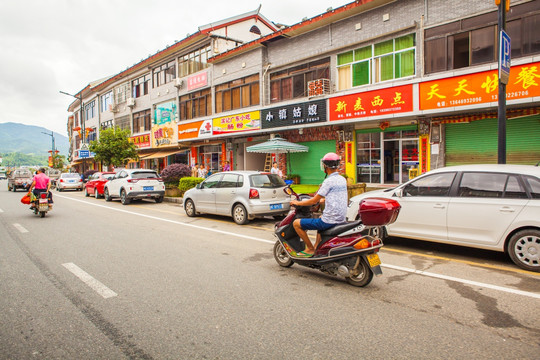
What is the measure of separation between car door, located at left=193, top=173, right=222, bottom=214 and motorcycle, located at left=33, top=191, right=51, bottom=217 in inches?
184

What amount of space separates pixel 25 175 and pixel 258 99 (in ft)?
62.1

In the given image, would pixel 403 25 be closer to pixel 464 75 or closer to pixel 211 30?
pixel 464 75

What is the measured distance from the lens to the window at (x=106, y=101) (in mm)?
39031

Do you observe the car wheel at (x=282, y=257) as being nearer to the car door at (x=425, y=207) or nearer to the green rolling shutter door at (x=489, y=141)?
the car door at (x=425, y=207)

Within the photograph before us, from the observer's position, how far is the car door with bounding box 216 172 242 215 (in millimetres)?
10281

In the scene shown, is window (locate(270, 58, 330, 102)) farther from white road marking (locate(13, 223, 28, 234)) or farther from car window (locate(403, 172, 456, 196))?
→ white road marking (locate(13, 223, 28, 234))

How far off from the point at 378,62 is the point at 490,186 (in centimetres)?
1066

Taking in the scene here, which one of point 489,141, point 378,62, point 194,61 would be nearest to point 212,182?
point 378,62

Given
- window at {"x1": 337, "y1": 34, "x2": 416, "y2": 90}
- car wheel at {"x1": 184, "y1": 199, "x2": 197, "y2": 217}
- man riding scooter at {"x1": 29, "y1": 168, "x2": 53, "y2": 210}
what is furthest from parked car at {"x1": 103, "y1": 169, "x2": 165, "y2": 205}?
window at {"x1": 337, "y1": 34, "x2": 416, "y2": 90}

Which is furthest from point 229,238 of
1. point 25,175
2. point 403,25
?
point 25,175

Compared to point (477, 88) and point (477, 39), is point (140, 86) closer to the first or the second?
point (477, 39)

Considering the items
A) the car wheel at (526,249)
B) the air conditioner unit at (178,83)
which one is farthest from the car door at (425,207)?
the air conditioner unit at (178,83)

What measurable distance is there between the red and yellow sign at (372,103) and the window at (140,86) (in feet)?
72.0

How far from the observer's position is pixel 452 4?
12.8 metres
